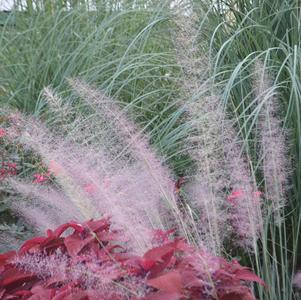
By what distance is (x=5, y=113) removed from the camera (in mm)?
3488

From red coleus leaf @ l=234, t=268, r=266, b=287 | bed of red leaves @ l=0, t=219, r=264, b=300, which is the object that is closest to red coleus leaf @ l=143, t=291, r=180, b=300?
bed of red leaves @ l=0, t=219, r=264, b=300

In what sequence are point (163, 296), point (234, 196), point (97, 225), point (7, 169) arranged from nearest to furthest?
point (163, 296) < point (97, 225) < point (234, 196) < point (7, 169)

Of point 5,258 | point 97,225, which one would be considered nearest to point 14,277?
point 5,258

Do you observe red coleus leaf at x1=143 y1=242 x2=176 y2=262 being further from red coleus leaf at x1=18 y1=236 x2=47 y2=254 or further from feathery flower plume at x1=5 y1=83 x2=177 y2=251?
red coleus leaf at x1=18 y1=236 x2=47 y2=254

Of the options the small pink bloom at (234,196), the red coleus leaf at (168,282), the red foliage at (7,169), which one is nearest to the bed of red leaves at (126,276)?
the red coleus leaf at (168,282)

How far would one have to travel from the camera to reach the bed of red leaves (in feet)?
3.98

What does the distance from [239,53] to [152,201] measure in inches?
59.7

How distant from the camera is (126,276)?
1243mm

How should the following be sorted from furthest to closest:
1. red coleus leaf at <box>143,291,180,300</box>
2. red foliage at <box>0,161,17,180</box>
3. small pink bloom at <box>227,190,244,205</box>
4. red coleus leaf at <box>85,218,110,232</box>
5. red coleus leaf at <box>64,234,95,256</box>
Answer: red foliage at <box>0,161,17,180</box> → small pink bloom at <box>227,190,244,205</box> → red coleus leaf at <box>85,218,110,232</box> → red coleus leaf at <box>64,234,95,256</box> → red coleus leaf at <box>143,291,180,300</box>

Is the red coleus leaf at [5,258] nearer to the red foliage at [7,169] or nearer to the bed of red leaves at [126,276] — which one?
the bed of red leaves at [126,276]

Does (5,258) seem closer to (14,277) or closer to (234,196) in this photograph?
(14,277)

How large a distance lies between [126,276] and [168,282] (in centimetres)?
10

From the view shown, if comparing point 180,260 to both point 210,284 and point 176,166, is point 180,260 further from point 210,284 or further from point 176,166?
point 176,166

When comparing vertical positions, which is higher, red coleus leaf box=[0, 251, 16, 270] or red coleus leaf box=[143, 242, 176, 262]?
red coleus leaf box=[143, 242, 176, 262]
